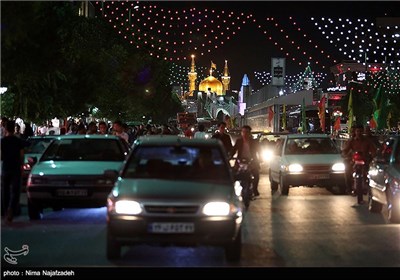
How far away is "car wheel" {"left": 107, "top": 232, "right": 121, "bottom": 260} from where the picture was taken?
9.34m

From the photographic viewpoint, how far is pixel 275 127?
197 feet

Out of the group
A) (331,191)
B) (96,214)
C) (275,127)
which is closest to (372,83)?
(275,127)

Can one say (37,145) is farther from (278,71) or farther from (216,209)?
(278,71)

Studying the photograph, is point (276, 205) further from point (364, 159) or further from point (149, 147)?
point (149, 147)

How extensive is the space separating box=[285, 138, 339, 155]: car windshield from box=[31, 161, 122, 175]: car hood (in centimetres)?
721

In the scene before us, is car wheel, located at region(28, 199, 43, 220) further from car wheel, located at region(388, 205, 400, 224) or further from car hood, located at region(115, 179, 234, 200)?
car wheel, located at region(388, 205, 400, 224)

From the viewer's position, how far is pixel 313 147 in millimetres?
20844

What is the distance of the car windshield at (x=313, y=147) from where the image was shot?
2059cm

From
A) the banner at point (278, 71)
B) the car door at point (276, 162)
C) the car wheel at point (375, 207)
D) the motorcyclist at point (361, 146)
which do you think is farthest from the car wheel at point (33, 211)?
the banner at point (278, 71)

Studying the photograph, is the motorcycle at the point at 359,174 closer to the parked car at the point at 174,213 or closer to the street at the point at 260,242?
the street at the point at 260,242

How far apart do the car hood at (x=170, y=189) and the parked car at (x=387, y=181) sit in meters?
4.48

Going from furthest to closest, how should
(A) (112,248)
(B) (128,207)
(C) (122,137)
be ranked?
(C) (122,137) → (A) (112,248) → (B) (128,207)

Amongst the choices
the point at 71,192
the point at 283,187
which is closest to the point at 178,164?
the point at 71,192

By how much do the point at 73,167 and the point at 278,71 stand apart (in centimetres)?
3413
